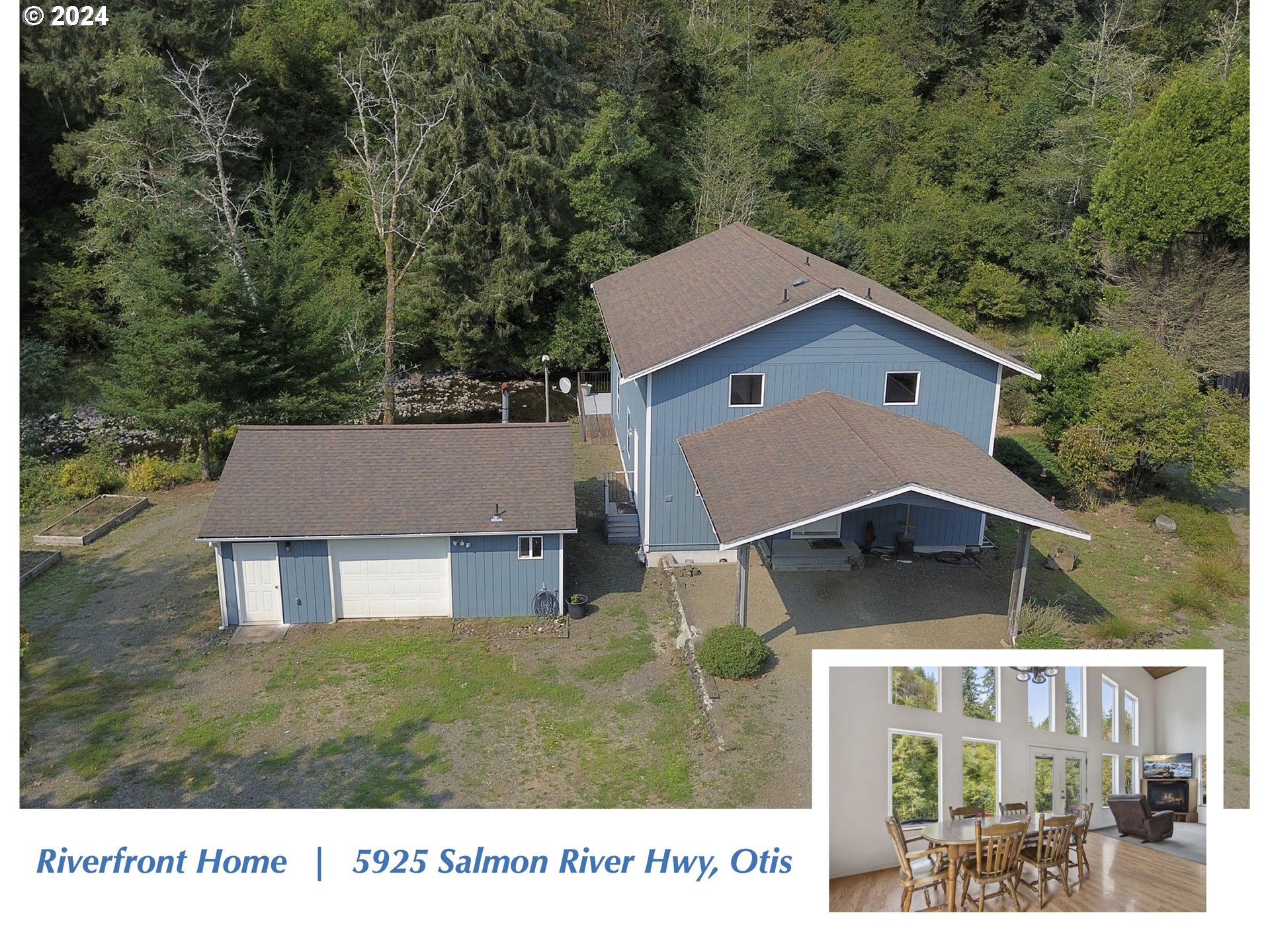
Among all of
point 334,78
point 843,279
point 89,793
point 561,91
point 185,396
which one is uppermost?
point 334,78

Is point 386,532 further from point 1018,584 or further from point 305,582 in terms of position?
point 1018,584

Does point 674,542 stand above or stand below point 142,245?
below

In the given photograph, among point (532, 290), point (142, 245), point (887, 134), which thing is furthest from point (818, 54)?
point (142, 245)

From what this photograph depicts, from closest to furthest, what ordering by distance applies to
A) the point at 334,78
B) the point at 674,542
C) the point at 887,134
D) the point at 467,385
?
the point at 674,542
the point at 467,385
the point at 334,78
the point at 887,134

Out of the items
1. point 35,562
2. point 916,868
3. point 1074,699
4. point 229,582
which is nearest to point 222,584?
point 229,582

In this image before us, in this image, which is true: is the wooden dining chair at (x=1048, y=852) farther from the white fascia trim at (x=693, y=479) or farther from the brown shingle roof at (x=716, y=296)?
the brown shingle roof at (x=716, y=296)

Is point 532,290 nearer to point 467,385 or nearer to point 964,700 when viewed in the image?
point 467,385
